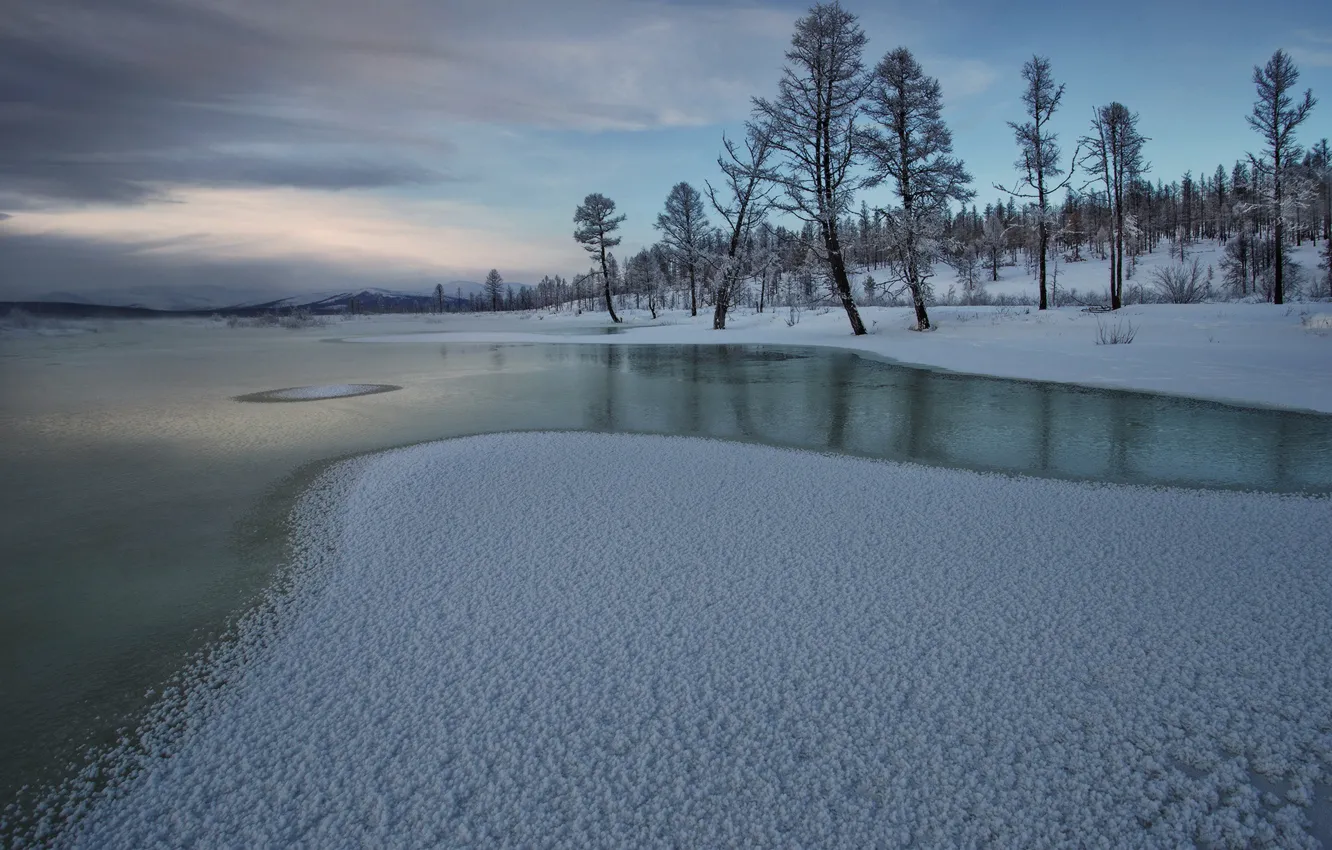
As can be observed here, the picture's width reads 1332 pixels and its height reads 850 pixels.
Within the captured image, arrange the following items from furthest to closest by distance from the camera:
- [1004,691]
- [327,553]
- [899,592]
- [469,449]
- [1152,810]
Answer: [469,449] < [327,553] < [899,592] < [1004,691] < [1152,810]

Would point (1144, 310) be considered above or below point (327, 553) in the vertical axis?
above

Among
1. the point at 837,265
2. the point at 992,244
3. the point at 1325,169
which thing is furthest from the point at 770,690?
the point at 992,244

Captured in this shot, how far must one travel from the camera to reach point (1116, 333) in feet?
53.7

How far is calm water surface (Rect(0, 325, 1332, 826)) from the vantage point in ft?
10.5

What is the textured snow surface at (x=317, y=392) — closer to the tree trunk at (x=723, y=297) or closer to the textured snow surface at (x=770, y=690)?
the textured snow surface at (x=770, y=690)

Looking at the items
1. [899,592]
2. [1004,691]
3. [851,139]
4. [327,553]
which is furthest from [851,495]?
[851,139]

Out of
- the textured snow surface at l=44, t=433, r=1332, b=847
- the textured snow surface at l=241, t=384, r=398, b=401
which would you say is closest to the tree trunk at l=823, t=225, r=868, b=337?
the textured snow surface at l=241, t=384, r=398, b=401

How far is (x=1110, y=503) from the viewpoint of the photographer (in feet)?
15.9

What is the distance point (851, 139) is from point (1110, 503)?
18290mm

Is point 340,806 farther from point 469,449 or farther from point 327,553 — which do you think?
point 469,449

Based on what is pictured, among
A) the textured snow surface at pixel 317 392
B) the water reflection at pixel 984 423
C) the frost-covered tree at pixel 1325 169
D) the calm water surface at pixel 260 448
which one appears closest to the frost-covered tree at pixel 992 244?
the frost-covered tree at pixel 1325 169

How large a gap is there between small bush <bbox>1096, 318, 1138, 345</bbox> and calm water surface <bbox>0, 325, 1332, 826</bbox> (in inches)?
257

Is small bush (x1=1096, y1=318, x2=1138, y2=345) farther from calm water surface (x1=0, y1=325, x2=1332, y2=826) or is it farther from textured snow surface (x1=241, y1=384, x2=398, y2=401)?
textured snow surface (x1=241, y1=384, x2=398, y2=401)

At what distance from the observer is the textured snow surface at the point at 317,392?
1128cm
